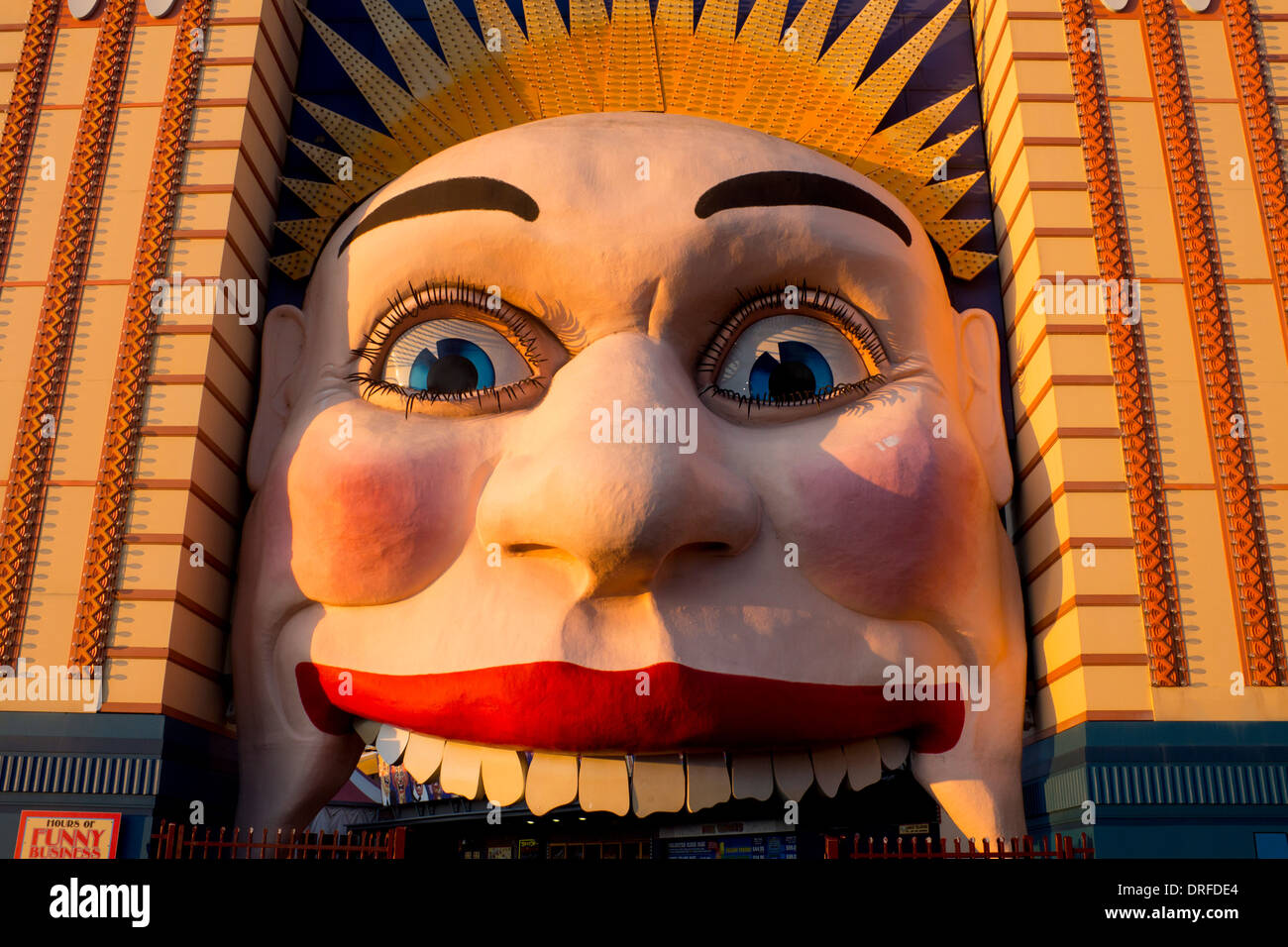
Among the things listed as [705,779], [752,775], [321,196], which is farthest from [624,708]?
[321,196]

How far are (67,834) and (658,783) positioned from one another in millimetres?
2739

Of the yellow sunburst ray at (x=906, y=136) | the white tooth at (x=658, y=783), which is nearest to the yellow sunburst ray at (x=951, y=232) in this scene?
the yellow sunburst ray at (x=906, y=136)

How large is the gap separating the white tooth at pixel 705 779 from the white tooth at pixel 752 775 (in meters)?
0.05

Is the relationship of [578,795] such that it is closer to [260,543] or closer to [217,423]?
[260,543]

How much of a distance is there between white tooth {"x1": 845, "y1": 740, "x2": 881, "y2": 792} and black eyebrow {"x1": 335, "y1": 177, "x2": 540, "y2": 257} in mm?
3047

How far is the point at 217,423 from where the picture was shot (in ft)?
20.1

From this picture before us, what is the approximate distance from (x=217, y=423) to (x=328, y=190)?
1.63m

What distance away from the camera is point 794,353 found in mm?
5762

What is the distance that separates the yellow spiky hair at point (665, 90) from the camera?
263 inches

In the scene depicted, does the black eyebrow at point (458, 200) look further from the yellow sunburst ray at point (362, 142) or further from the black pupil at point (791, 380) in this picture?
the black pupil at point (791, 380)

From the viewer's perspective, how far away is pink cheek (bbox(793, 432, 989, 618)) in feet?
17.6

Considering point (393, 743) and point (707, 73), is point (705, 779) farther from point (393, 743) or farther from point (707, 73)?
point (707, 73)
